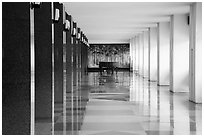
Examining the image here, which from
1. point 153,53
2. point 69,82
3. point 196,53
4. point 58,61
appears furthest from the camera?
point 153,53

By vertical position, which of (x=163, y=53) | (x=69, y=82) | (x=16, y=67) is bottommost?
(x=69, y=82)

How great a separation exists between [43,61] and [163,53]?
11327 mm

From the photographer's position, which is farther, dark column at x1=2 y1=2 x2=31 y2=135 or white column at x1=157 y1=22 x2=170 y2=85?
white column at x1=157 y1=22 x2=170 y2=85

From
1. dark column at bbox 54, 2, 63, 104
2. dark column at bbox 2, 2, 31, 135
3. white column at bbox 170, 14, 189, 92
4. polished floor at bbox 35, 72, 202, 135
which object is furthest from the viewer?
white column at bbox 170, 14, 189, 92

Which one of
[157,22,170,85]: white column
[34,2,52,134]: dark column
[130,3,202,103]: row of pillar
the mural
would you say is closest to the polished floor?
[34,2,52,134]: dark column

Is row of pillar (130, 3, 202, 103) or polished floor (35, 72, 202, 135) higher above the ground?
row of pillar (130, 3, 202, 103)

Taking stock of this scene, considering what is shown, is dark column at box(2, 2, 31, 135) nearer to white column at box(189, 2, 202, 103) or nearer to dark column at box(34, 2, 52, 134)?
dark column at box(34, 2, 52, 134)

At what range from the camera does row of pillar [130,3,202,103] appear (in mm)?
11500

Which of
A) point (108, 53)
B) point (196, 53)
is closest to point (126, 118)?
point (196, 53)

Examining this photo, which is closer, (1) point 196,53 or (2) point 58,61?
(2) point 58,61

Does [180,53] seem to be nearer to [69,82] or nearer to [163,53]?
[163,53]

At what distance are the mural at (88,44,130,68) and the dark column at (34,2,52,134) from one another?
37.1 meters

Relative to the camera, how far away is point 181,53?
15172mm

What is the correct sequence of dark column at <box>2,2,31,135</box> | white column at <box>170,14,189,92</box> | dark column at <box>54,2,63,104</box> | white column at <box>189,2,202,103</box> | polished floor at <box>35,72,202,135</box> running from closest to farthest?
1. dark column at <box>2,2,31,135</box>
2. polished floor at <box>35,72,202,135</box>
3. dark column at <box>54,2,63,104</box>
4. white column at <box>189,2,202,103</box>
5. white column at <box>170,14,189,92</box>
